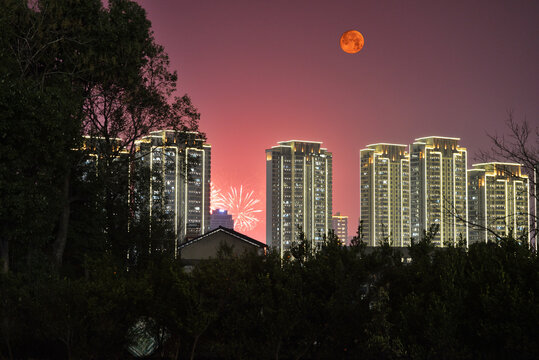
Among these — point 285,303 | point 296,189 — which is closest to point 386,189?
point 296,189

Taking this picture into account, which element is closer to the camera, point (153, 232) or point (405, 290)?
point (405, 290)

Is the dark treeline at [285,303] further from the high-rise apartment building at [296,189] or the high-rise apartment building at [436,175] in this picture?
the high-rise apartment building at [296,189]

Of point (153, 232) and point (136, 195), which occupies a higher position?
point (136, 195)

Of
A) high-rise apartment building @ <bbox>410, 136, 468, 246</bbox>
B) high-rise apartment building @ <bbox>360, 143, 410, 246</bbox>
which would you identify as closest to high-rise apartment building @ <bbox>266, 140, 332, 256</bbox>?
high-rise apartment building @ <bbox>360, 143, 410, 246</bbox>

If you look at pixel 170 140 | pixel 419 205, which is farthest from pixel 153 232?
pixel 419 205

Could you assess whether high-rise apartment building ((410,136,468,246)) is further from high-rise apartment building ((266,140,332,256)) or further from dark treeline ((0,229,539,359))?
dark treeline ((0,229,539,359))

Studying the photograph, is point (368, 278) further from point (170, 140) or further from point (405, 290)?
point (170, 140)
